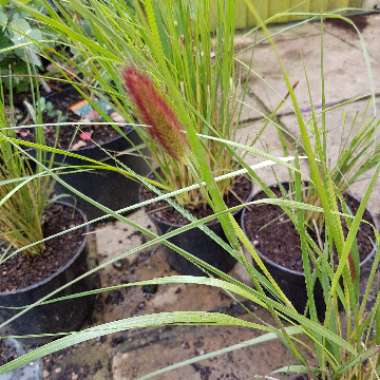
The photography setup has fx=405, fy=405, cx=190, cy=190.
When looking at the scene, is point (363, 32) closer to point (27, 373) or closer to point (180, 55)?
point (180, 55)

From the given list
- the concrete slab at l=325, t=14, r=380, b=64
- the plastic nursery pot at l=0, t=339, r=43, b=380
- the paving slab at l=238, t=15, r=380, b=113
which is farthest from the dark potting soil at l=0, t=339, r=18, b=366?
the concrete slab at l=325, t=14, r=380, b=64

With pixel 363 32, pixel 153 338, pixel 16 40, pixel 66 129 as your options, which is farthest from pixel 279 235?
pixel 363 32

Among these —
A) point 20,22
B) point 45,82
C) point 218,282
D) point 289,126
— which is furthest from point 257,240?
point 45,82

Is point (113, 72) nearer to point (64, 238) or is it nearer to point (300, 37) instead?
point (64, 238)

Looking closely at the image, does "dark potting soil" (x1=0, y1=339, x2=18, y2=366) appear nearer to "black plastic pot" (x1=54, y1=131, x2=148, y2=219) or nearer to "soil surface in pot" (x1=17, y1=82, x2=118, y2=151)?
"black plastic pot" (x1=54, y1=131, x2=148, y2=219)

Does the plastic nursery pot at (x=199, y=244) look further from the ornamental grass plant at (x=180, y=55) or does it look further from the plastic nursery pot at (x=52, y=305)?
the plastic nursery pot at (x=52, y=305)
